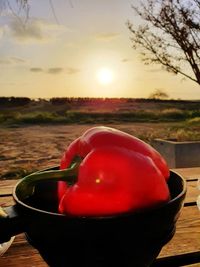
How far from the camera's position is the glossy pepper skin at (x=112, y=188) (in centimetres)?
57

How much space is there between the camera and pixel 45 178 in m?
0.62

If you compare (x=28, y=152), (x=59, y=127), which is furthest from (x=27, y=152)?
(x=59, y=127)

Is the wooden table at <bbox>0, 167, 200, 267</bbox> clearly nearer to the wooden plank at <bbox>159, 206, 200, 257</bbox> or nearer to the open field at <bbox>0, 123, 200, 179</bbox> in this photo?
→ the wooden plank at <bbox>159, 206, 200, 257</bbox>

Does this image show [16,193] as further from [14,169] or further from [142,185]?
[14,169]

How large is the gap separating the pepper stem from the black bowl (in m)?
0.04

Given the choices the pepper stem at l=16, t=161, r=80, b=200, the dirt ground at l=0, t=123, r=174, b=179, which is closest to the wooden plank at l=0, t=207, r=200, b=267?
the pepper stem at l=16, t=161, r=80, b=200

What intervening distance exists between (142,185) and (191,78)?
908 cm

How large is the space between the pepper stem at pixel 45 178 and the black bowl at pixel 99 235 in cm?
4

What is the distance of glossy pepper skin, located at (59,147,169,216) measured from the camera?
570 mm

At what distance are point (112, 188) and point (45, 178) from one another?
0.37ft

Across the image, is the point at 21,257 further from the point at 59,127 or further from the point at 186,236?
the point at 59,127

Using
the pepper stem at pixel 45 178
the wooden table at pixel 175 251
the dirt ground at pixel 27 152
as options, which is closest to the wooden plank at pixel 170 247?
the wooden table at pixel 175 251

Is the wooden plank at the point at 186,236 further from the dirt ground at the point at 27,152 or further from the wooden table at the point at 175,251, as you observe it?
the dirt ground at the point at 27,152

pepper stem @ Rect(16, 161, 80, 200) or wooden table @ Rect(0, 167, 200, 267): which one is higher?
pepper stem @ Rect(16, 161, 80, 200)
